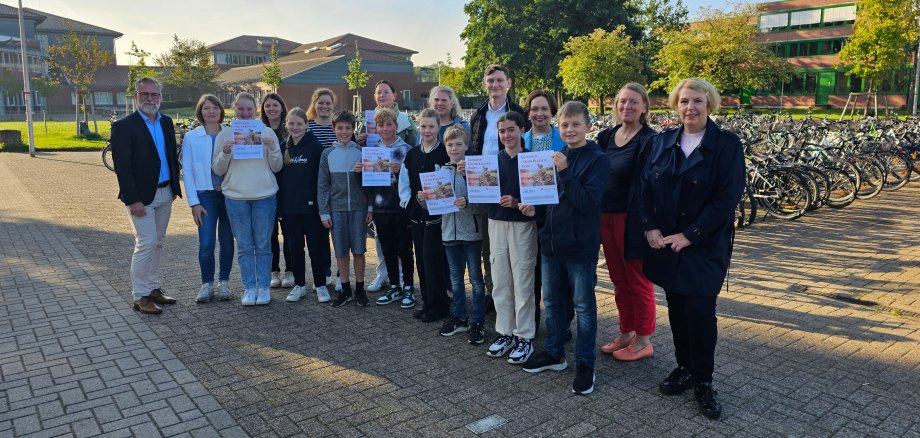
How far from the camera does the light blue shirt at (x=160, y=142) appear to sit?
19.2 feet

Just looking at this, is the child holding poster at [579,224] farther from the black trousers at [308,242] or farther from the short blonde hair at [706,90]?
the black trousers at [308,242]

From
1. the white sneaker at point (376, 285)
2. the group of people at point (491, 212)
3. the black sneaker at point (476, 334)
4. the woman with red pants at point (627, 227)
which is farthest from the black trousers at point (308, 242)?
the woman with red pants at point (627, 227)

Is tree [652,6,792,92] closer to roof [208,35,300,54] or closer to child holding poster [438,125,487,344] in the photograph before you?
child holding poster [438,125,487,344]

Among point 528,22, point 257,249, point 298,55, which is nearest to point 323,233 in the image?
point 257,249

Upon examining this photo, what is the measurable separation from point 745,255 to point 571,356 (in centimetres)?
428

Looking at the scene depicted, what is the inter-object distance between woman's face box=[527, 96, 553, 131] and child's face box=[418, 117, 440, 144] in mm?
854

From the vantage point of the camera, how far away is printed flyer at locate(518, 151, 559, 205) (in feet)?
13.5

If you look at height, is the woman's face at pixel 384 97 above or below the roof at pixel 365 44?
below

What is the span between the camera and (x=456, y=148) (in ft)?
16.4

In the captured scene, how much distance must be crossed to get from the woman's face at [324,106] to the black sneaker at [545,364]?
→ 341 cm

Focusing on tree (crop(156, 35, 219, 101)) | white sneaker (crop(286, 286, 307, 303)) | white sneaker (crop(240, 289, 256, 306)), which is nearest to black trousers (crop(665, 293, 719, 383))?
white sneaker (crop(286, 286, 307, 303))

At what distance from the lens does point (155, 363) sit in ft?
15.3

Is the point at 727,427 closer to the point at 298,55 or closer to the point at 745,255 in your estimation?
the point at 745,255

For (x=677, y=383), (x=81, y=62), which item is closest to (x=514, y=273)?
(x=677, y=383)
